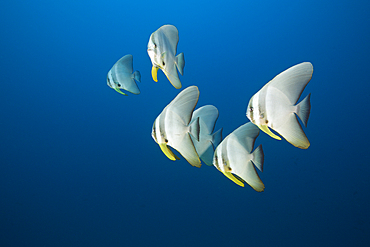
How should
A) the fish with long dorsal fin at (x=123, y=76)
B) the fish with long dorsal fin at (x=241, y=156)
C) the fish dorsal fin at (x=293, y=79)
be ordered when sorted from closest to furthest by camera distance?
the fish dorsal fin at (x=293, y=79) < the fish with long dorsal fin at (x=241, y=156) < the fish with long dorsal fin at (x=123, y=76)

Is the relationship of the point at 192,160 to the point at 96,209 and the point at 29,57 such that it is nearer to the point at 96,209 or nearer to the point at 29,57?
the point at 96,209

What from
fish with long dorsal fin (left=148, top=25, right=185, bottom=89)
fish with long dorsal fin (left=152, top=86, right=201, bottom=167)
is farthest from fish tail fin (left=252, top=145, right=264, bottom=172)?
fish with long dorsal fin (left=148, top=25, right=185, bottom=89)

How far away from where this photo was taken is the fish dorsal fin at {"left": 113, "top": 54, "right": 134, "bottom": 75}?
1375 mm

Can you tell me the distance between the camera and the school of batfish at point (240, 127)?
2.53 ft

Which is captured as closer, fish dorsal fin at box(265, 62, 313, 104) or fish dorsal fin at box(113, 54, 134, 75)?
fish dorsal fin at box(265, 62, 313, 104)

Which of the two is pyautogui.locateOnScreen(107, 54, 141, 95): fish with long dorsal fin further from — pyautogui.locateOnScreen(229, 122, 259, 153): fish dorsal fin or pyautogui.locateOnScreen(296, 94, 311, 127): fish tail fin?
pyautogui.locateOnScreen(296, 94, 311, 127): fish tail fin

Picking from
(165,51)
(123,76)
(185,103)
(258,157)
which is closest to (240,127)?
(258,157)

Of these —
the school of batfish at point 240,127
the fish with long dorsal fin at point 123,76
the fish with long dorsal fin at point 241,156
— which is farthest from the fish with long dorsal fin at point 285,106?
the fish with long dorsal fin at point 123,76

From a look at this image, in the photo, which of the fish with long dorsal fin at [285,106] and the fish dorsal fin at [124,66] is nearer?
the fish with long dorsal fin at [285,106]

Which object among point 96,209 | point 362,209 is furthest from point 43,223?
point 362,209

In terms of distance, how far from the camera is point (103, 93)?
369cm

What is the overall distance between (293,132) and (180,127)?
0.39 m

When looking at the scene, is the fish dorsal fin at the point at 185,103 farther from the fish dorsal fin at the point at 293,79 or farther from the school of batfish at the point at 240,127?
the fish dorsal fin at the point at 293,79

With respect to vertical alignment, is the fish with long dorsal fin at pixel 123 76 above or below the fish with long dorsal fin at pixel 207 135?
above
